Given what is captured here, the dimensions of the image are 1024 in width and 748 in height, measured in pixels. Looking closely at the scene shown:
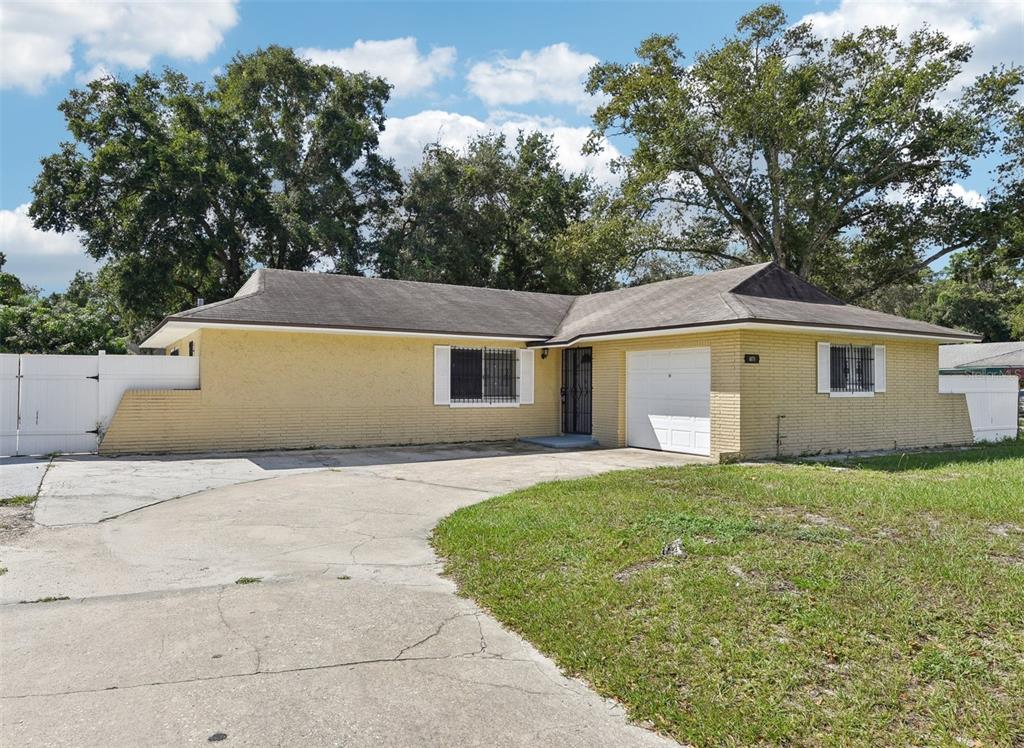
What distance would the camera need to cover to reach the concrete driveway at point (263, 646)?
3.04 meters

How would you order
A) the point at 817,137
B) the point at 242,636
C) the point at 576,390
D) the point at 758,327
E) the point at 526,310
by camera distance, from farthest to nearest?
the point at 817,137, the point at 526,310, the point at 576,390, the point at 758,327, the point at 242,636

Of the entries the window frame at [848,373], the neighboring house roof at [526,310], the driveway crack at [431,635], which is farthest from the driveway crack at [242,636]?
the window frame at [848,373]

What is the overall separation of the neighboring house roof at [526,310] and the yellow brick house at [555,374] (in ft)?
0.20

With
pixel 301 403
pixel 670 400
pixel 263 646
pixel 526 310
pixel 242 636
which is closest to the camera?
pixel 263 646

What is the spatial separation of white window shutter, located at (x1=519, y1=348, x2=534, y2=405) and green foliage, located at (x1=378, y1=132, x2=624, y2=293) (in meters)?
11.7

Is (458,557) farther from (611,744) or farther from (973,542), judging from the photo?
(973,542)

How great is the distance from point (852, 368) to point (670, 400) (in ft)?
12.9

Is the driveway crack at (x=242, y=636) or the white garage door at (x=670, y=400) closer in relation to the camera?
the driveway crack at (x=242, y=636)

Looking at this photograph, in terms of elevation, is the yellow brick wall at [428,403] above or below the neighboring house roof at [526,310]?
below

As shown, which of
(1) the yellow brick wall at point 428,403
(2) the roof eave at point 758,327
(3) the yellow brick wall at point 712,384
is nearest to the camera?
(2) the roof eave at point 758,327

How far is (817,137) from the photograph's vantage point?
25.3 m

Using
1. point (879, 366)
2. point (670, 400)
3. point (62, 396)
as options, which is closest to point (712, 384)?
point (670, 400)

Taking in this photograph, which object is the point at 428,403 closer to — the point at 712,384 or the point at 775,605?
the point at 712,384

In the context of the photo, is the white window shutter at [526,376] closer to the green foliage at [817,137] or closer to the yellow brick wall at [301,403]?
the yellow brick wall at [301,403]
